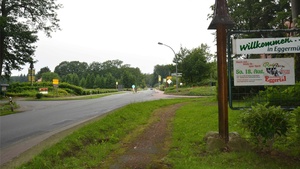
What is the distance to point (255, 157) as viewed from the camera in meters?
5.40

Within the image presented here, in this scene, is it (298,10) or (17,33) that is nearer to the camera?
(298,10)

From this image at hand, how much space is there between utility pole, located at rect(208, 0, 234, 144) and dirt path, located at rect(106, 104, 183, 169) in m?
1.46

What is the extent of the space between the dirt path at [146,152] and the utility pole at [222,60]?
1464 mm

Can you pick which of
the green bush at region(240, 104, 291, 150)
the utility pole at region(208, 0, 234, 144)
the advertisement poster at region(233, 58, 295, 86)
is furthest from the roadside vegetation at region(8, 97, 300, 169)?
the advertisement poster at region(233, 58, 295, 86)

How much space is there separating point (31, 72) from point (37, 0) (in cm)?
2529

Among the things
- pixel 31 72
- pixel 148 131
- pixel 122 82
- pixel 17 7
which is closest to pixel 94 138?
pixel 148 131

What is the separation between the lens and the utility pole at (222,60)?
639cm

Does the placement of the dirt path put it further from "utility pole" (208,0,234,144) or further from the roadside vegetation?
"utility pole" (208,0,234,144)

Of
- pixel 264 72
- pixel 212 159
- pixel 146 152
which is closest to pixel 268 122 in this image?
pixel 212 159

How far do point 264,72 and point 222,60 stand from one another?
1.05m

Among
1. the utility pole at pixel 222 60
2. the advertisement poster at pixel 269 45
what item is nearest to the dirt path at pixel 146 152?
the utility pole at pixel 222 60

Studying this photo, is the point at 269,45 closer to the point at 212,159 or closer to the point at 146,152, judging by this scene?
the point at 212,159

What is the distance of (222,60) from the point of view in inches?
255

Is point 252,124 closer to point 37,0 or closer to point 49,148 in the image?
point 49,148
